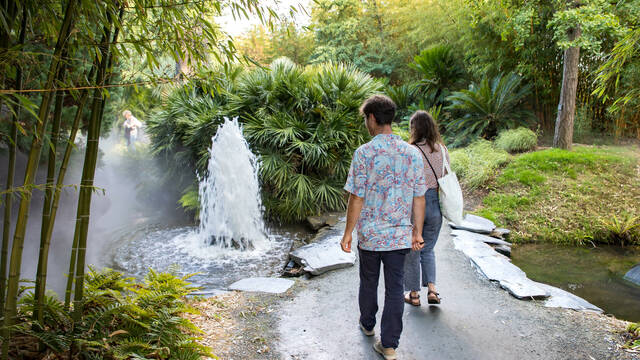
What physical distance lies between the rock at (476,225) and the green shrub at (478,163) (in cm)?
177

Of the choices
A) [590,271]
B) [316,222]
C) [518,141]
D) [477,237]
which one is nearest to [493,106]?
[518,141]

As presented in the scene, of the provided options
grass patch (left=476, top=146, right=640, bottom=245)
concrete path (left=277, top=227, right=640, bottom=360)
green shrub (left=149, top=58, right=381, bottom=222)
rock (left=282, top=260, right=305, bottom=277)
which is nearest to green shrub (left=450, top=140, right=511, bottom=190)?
grass patch (left=476, top=146, right=640, bottom=245)

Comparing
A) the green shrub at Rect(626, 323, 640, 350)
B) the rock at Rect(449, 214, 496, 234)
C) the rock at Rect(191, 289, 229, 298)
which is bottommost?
the rock at Rect(191, 289, 229, 298)

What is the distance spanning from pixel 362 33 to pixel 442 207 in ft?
54.6

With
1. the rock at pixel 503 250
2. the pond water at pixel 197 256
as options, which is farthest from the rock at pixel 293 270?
the rock at pixel 503 250

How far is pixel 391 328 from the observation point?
259cm

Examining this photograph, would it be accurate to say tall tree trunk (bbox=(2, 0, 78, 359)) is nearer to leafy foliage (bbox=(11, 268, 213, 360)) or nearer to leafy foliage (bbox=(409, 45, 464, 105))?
leafy foliage (bbox=(11, 268, 213, 360))

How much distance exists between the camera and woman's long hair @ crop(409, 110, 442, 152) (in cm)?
323

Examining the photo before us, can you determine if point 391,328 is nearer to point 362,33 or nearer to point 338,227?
point 338,227

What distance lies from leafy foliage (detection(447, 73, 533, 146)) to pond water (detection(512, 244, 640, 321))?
532 centimetres

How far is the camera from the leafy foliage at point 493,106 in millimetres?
10625

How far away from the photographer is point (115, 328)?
2498mm

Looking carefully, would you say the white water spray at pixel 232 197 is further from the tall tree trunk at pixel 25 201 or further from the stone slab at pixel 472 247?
the tall tree trunk at pixel 25 201

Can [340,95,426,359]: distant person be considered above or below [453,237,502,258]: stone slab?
above
